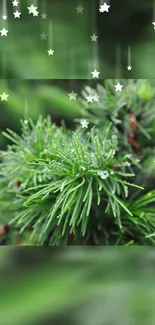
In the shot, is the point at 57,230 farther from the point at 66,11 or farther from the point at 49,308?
the point at 66,11

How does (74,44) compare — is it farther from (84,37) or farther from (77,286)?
(77,286)

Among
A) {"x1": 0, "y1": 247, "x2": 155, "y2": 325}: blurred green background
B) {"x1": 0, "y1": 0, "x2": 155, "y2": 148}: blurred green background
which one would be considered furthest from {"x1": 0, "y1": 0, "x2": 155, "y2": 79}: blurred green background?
{"x1": 0, "y1": 247, "x2": 155, "y2": 325}: blurred green background

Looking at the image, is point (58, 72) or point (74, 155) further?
point (58, 72)

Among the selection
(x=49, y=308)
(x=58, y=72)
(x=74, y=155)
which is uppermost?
(x=58, y=72)

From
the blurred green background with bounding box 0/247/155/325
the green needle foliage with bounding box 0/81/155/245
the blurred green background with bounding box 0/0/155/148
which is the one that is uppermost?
the blurred green background with bounding box 0/0/155/148

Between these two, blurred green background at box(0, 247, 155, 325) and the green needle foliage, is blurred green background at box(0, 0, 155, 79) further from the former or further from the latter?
blurred green background at box(0, 247, 155, 325)

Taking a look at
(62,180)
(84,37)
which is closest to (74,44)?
(84,37)

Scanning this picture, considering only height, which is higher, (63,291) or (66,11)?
(66,11)

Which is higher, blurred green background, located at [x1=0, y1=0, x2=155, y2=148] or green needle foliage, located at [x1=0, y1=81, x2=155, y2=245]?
blurred green background, located at [x1=0, y1=0, x2=155, y2=148]

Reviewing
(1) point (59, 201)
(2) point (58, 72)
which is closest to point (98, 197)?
(1) point (59, 201)
